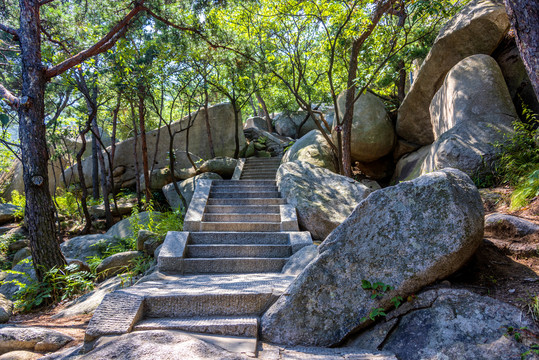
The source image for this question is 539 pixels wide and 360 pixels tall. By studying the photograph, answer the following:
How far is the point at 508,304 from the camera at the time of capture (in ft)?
7.78

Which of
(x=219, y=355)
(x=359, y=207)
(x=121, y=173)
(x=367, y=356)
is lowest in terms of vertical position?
(x=367, y=356)

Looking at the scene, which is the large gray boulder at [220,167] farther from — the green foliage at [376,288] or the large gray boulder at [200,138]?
the green foliage at [376,288]

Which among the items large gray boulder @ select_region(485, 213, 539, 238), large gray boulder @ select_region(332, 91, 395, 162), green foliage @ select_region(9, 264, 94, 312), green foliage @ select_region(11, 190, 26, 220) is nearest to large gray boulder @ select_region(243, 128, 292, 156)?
large gray boulder @ select_region(332, 91, 395, 162)

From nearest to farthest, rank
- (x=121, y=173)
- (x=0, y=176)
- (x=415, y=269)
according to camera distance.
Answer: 1. (x=415, y=269)
2. (x=121, y=173)
3. (x=0, y=176)

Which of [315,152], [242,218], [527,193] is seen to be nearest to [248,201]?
[242,218]

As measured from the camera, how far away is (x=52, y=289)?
5203mm

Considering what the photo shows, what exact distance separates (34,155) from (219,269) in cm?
358

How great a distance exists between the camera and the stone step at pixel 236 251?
5.34m

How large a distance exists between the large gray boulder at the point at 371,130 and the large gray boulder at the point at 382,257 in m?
7.13

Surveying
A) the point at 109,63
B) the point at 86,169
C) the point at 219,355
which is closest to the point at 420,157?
the point at 219,355

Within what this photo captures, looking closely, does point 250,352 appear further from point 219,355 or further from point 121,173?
point 121,173

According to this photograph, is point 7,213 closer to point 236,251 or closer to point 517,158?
point 236,251

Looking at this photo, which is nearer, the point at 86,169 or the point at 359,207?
the point at 359,207

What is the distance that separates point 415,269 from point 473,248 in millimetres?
571
